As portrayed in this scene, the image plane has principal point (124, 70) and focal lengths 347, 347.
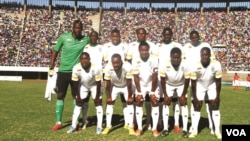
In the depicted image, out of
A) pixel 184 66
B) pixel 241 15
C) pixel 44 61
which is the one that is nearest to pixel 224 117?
pixel 184 66

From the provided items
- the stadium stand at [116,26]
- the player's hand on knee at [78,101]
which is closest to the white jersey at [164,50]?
the player's hand on knee at [78,101]

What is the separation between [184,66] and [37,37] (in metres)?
41.1

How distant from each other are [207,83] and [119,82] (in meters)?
2.31

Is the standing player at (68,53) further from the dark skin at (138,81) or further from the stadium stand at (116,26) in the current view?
the stadium stand at (116,26)

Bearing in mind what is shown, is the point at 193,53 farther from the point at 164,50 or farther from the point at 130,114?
the point at 130,114

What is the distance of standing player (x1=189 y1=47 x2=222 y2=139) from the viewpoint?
28.3 ft

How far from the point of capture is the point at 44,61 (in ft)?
139

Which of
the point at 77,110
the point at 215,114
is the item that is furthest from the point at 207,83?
the point at 77,110

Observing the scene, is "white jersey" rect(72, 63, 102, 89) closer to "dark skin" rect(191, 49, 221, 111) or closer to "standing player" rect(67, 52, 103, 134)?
"standing player" rect(67, 52, 103, 134)

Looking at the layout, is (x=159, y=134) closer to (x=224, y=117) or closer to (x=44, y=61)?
(x=224, y=117)

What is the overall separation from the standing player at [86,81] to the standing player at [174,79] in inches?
66.6

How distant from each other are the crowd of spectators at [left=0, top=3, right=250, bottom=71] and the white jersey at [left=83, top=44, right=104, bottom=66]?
3314cm

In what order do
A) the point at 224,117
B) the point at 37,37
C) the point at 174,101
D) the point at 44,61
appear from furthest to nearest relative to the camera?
the point at 37,37 < the point at 44,61 < the point at 224,117 < the point at 174,101

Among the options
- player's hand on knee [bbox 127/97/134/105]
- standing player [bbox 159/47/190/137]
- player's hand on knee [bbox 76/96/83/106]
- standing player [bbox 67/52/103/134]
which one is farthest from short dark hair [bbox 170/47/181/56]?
player's hand on knee [bbox 76/96/83/106]
